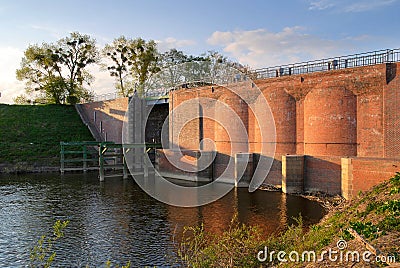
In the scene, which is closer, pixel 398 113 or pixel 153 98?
pixel 398 113

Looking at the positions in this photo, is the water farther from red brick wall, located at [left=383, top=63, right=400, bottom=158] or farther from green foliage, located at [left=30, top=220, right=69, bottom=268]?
red brick wall, located at [left=383, top=63, right=400, bottom=158]

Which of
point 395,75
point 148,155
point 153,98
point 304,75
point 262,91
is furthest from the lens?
point 153,98

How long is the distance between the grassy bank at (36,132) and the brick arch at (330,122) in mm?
23365

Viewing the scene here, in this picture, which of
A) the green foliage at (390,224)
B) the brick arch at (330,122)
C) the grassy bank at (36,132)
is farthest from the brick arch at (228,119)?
the green foliage at (390,224)

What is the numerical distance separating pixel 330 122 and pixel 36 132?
31.2 metres

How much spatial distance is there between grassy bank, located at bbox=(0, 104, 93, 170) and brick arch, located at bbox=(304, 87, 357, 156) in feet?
76.7

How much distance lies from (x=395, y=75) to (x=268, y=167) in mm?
8998

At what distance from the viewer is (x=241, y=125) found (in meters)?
28.4

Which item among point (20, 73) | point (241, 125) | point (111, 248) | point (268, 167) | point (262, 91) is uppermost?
point (20, 73)

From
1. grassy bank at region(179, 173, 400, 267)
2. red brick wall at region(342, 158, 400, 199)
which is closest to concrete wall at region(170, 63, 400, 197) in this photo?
red brick wall at region(342, 158, 400, 199)

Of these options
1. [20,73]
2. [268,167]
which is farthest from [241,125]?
[20,73]

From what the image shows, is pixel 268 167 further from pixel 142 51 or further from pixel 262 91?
pixel 142 51

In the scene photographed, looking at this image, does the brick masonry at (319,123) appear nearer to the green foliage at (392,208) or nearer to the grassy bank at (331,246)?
the green foliage at (392,208)

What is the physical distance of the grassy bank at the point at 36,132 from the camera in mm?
35719
